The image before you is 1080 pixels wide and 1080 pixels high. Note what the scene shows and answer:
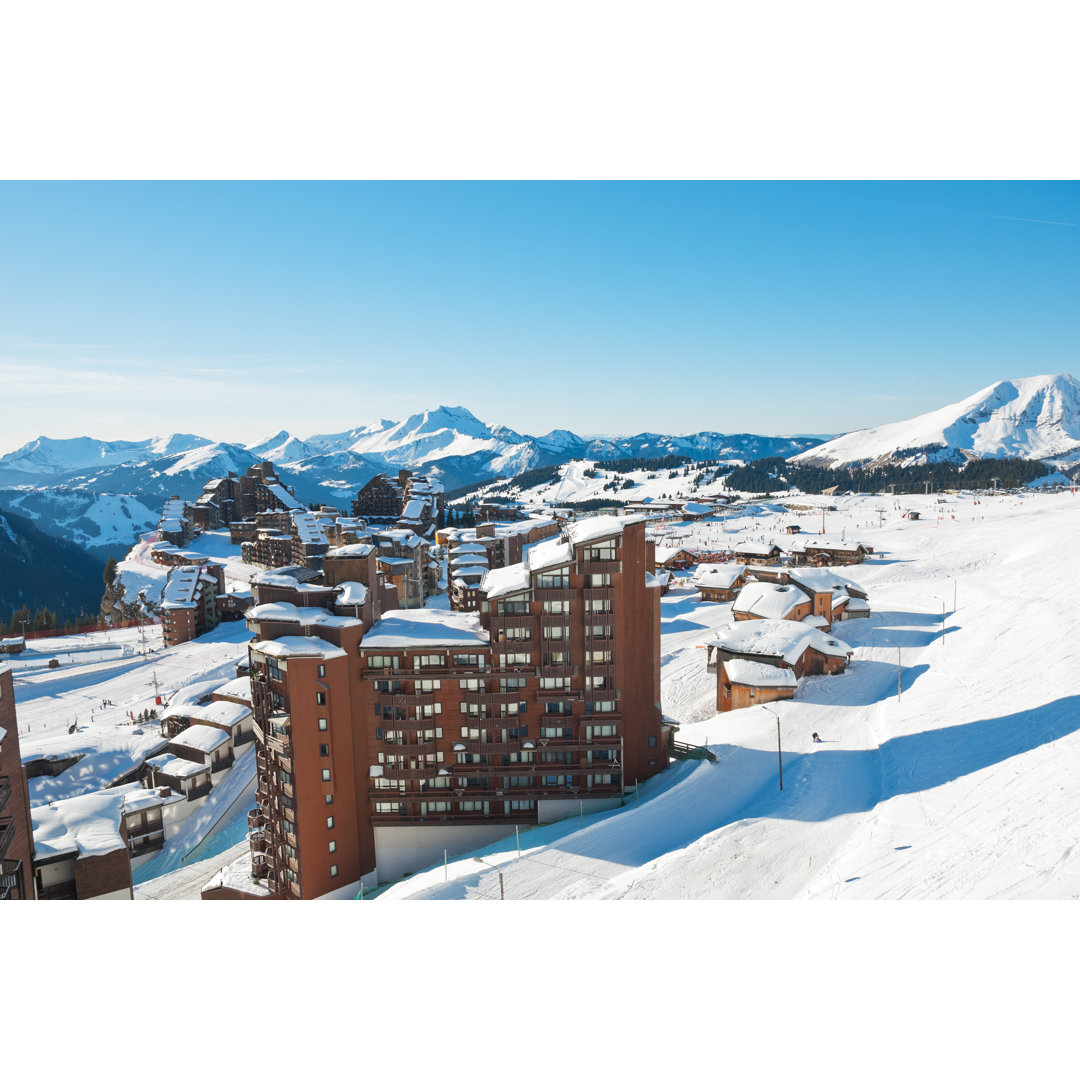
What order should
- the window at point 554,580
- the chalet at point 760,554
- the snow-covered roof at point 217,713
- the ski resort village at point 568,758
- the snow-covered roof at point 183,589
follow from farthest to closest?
the chalet at point 760,554 < the snow-covered roof at point 183,589 < the snow-covered roof at point 217,713 < the window at point 554,580 < the ski resort village at point 568,758

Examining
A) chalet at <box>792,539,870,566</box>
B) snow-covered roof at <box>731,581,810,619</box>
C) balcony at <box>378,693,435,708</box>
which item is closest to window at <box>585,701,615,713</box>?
balcony at <box>378,693,435,708</box>

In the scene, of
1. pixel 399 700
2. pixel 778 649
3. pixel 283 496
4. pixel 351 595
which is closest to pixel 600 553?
pixel 399 700

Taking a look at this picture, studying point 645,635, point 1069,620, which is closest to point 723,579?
point 1069,620

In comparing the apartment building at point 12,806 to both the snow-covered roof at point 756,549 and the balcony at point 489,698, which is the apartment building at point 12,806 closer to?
the balcony at point 489,698

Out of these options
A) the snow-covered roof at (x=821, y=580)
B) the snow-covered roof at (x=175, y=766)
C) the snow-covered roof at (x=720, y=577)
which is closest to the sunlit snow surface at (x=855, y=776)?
the snow-covered roof at (x=821, y=580)

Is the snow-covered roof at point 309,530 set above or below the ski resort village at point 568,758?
above

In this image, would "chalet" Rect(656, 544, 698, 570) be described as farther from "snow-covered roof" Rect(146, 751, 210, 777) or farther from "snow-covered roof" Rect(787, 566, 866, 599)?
"snow-covered roof" Rect(146, 751, 210, 777)

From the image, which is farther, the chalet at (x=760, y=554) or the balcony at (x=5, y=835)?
the chalet at (x=760, y=554)
